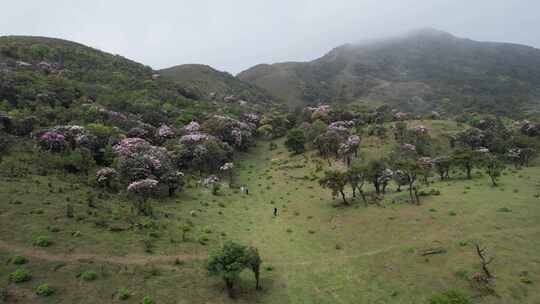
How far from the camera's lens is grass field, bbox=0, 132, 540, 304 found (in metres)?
23.4

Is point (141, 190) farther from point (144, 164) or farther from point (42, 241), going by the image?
point (42, 241)

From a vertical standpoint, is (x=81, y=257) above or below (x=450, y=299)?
above

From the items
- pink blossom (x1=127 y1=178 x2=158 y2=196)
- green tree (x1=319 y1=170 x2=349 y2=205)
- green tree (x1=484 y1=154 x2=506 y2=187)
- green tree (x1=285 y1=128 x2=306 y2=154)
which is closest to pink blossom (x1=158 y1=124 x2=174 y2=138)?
green tree (x1=285 y1=128 x2=306 y2=154)

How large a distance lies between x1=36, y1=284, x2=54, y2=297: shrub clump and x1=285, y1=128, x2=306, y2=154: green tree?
59.7 metres

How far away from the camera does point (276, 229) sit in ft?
125

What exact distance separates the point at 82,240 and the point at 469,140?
262 feet

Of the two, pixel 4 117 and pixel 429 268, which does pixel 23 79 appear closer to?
pixel 4 117

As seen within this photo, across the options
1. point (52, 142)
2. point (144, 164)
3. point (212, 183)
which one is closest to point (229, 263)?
point (144, 164)

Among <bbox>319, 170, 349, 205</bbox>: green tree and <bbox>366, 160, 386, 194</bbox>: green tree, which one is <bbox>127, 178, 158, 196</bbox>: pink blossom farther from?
<bbox>366, 160, 386, 194</bbox>: green tree

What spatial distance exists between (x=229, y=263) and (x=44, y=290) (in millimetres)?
12680

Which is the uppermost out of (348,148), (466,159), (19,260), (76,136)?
(76,136)

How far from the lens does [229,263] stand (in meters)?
23.9

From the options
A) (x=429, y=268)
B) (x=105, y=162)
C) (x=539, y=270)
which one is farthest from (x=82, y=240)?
(x=539, y=270)

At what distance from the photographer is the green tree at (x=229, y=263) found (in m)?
23.2
